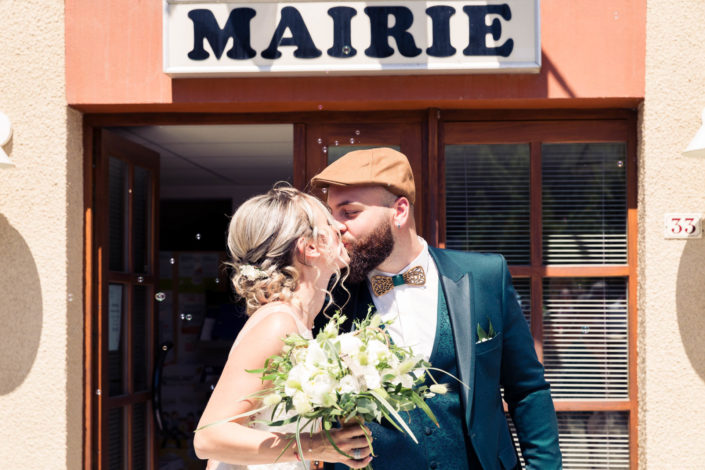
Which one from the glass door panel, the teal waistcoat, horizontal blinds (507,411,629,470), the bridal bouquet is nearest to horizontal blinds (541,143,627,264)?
horizontal blinds (507,411,629,470)

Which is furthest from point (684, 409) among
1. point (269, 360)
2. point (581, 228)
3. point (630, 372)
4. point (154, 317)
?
point (154, 317)

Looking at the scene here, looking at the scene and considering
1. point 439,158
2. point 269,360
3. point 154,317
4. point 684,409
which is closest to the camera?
point 269,360

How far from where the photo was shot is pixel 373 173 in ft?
8.68

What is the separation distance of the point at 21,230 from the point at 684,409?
3.40 m

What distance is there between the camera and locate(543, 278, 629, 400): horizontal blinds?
3.80 metres

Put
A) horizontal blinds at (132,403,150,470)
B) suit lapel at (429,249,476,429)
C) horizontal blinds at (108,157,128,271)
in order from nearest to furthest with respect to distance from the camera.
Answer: suit lapel at (429,249,476,429) → horizontal blinds at (108,157,128,271) → horizontal blinds at (132,403,150,470)

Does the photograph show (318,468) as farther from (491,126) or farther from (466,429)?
(491,126)

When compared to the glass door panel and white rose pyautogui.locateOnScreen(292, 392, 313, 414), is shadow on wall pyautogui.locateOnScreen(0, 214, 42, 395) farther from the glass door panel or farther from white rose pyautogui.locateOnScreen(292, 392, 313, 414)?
white rose pyautogui.locateOnScreen(292, 392, 313, 414)

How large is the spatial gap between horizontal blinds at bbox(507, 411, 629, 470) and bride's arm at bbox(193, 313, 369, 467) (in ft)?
7.00

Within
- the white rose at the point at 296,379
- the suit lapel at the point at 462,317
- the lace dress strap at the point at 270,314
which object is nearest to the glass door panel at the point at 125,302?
the lace dress strap at the point at 270,314

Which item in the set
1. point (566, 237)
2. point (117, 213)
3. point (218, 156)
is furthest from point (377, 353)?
point (218, 156)

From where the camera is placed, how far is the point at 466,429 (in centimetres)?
248

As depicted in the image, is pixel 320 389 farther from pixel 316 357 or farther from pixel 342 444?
pixel 342 444

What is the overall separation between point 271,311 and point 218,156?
4.12m
